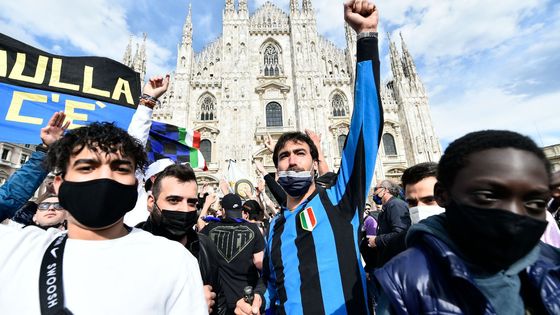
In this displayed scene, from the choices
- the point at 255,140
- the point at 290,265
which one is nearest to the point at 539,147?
the point at 290,265

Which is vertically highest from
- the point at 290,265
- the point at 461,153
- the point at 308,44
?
the point at 308,44

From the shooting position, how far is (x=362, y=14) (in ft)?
4.90

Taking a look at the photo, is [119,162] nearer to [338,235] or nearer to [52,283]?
[52,283]

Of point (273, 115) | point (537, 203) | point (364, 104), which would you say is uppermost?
point (273, 115)

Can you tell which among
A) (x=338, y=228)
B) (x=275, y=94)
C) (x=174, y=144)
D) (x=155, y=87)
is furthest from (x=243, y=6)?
(x=338, y=228)

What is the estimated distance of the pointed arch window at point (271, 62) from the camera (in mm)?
22719

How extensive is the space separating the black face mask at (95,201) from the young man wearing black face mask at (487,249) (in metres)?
1.15

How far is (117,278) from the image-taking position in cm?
94

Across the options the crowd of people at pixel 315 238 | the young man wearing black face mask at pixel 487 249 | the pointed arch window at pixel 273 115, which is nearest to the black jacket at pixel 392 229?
the crowd of people at pixel 315 238

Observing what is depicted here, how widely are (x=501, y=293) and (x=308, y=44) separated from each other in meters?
23.7

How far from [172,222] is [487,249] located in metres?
1.91

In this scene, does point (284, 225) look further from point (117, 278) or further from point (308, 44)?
point (308, 44)

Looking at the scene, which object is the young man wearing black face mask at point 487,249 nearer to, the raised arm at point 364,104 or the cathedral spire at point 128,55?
the raised arm at point 364,104

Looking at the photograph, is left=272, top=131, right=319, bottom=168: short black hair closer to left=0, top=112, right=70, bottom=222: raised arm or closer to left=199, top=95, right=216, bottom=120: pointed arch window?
left=0, top=112, right=70, bottom=222: raised arm
